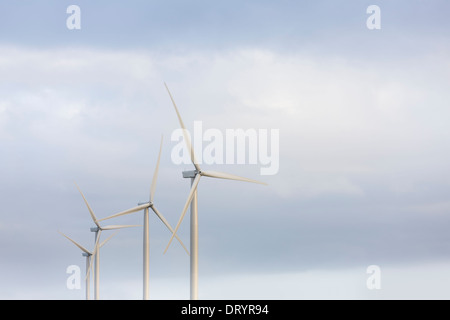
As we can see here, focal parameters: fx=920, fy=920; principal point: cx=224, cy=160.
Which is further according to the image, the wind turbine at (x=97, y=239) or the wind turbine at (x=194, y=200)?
the wind turbine at (x=97, y=239)

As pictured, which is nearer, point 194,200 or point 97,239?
point 194,200

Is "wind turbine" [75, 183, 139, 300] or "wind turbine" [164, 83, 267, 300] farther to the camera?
"wind turbine" [75, 183, 139, 300]
